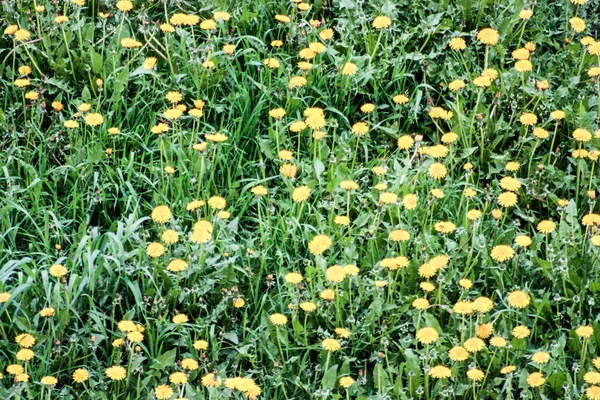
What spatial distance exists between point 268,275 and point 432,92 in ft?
4.82

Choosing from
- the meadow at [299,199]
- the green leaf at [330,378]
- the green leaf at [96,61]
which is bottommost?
the green leaf at [330,378]

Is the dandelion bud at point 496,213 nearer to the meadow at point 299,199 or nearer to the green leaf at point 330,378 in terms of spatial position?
the meadow at point 299,199

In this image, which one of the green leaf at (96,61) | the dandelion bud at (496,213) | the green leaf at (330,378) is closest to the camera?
the green leaf at (330,378)

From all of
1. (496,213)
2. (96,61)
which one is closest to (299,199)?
(496,213)

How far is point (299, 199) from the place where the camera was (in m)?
3.84

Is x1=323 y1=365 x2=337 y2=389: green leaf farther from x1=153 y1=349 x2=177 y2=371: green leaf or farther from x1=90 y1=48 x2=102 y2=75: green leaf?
x1=90 y1=48 x2=102 y2=75: green leaf

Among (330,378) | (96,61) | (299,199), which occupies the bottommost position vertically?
Result: (330,378)

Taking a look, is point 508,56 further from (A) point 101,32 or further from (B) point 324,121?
(A) point 101,32

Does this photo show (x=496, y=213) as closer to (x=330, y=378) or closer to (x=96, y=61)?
(x=330, y=378)

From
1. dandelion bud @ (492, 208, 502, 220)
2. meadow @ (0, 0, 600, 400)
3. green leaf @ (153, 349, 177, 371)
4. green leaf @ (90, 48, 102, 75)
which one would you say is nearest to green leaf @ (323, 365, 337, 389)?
meadow @ (0, 0, 600, 400)

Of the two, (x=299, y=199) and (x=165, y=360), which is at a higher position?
(x=299, y=199)

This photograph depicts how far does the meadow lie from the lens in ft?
11.1

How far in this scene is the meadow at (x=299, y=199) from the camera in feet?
11.1

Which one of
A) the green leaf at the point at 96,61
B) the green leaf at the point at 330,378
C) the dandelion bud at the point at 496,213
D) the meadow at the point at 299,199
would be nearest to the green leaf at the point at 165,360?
the meadow at the point at 299,199
